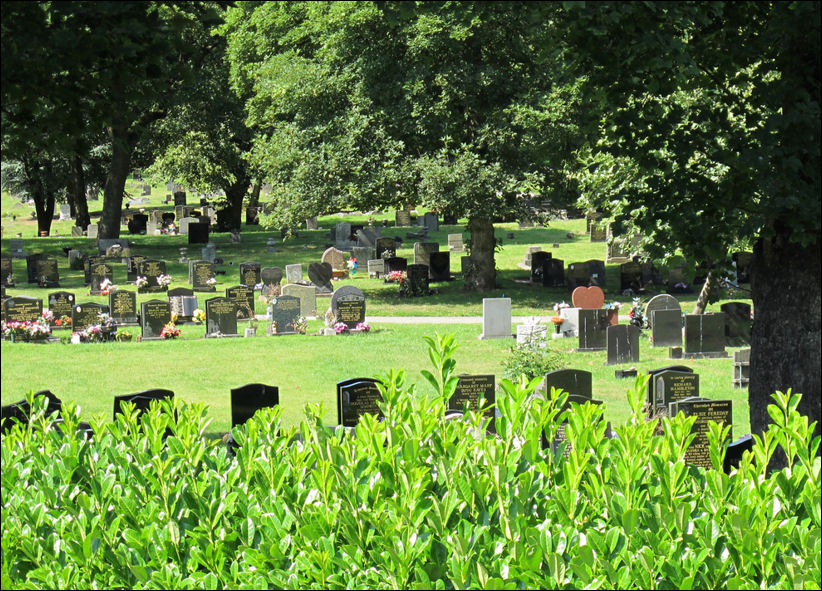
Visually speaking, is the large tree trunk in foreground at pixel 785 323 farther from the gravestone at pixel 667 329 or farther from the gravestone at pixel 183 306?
the gravestone at pixel 183 306

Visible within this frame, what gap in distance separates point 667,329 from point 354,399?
10.1 meters

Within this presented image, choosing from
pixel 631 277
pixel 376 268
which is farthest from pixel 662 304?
pixel 376 268

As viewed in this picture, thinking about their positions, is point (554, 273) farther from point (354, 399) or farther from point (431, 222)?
point (354, 399)

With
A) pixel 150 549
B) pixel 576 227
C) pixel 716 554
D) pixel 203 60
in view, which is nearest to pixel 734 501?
pixel 716 554

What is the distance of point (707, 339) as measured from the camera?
2098 centimetres

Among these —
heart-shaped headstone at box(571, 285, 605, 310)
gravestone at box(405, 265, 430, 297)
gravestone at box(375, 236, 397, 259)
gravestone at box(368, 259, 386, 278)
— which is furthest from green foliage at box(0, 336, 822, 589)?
gravestone at box(375, 236, 397, 259)

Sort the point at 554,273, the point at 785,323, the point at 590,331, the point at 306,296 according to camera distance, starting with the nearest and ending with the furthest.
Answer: the point at 785,323, the point at 590,331, the point at 306,296, the point at 554,273

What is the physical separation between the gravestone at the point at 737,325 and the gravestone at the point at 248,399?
1090cm

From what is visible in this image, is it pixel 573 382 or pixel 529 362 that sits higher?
pixel 529 362

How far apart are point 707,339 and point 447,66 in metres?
11.4

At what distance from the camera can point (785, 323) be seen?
9797 mm

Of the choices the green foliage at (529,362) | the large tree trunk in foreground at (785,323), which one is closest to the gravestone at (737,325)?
the green foliage at (529,362)

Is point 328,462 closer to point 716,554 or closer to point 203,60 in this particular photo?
point 716,554

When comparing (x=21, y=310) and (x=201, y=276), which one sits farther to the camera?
(x=201, y=276)
